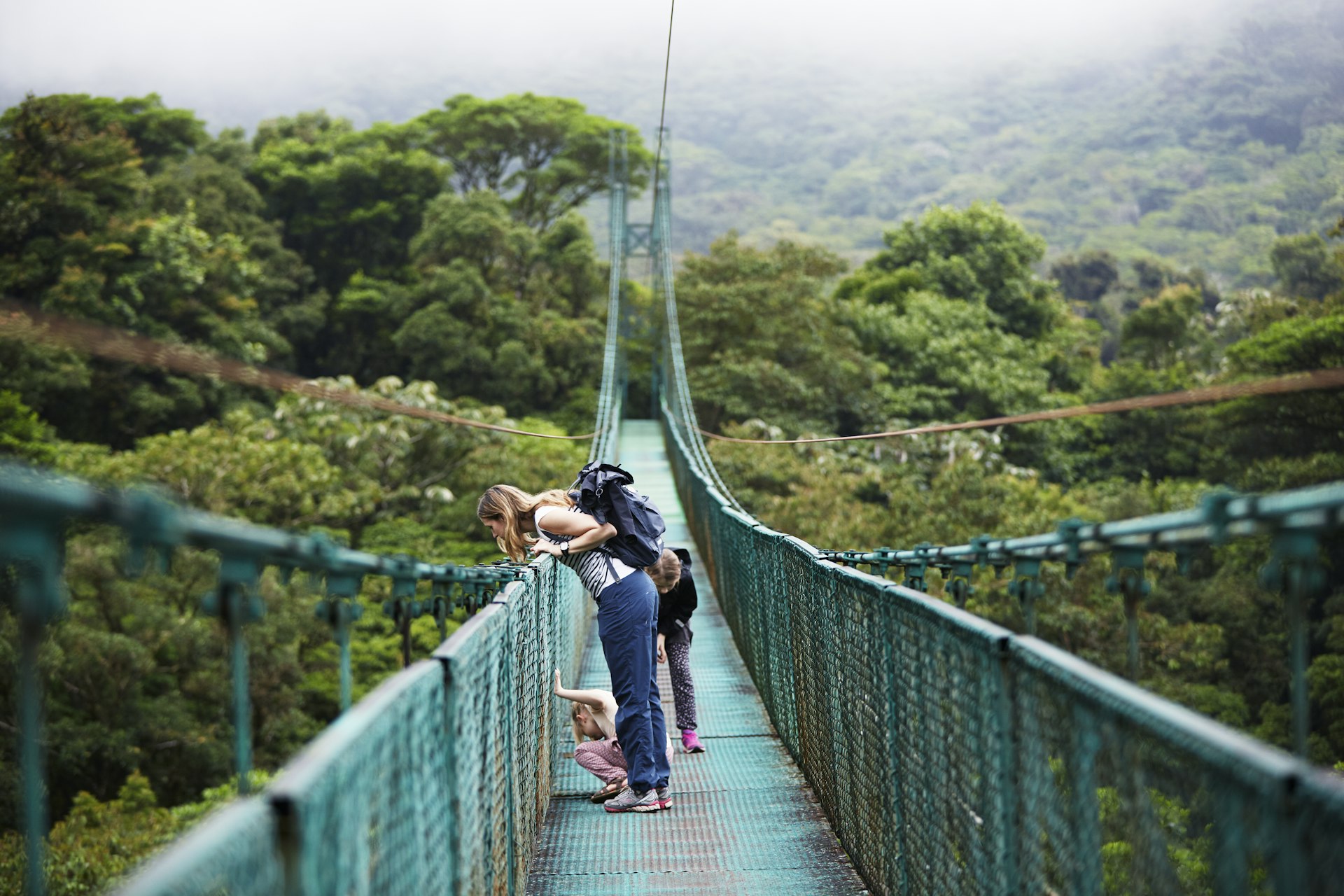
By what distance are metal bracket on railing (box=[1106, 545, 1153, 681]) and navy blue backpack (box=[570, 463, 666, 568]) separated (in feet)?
5.07

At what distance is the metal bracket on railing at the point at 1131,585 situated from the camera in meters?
1.27

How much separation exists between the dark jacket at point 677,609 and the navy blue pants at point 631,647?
911mm

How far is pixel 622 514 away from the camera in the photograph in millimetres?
2994

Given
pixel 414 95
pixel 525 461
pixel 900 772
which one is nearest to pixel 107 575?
pixel 525 461

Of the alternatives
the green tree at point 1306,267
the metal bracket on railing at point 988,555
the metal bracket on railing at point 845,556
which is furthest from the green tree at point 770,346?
the metal bracket on railing at point 988,555

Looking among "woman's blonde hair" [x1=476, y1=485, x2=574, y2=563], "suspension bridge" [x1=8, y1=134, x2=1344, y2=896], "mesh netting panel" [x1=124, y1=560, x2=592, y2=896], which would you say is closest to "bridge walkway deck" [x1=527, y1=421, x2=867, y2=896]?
"suspension bridge" [x1=8, y1=134, x2=1344, y2=896]

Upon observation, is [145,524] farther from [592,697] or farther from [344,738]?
[592,697]

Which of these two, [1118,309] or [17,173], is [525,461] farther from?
[1118,309]

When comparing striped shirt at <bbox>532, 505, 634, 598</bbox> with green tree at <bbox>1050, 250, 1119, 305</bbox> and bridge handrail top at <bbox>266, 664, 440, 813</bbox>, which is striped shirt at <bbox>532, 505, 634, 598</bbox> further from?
green tree at <bbox>1050, 250, 1119, 305</bbox>

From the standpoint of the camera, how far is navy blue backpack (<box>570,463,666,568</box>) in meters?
2.99

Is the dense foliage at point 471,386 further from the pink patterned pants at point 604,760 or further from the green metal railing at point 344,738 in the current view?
the green metal railing at point 344,738

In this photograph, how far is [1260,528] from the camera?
1174 mm

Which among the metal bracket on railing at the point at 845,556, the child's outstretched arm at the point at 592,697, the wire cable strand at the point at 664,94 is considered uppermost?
the wire cable strand at the point at 664,94

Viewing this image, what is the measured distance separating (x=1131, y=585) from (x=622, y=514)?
1743 millimetres
